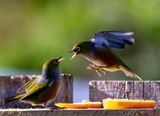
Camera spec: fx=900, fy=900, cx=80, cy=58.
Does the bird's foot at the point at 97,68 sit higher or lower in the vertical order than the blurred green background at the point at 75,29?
lower

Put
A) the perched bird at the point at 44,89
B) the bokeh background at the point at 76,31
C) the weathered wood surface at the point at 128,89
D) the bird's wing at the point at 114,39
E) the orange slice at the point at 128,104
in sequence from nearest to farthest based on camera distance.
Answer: the orange slice at the point at 128,104 < the perched bird at the point at 44,89 < the bird's wing at the point at 114,39 < the weathered wood surface at the point at 128,89 < the bokeh background at the point at 76,31

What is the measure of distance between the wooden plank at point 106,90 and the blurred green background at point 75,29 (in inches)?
201

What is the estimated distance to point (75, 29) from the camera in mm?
13102

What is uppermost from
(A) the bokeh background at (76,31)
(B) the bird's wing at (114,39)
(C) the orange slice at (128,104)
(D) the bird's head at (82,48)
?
(A) the bokeh background at (76,31)

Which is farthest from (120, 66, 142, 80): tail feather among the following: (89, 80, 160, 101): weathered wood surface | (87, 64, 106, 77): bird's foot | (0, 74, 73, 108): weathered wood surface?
(0, 74, 73, 108): weathered wood surface

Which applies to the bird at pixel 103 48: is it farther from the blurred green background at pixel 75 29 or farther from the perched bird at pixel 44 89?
the blurred green background at pixel 75 29

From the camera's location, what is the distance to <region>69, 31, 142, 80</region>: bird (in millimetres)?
6316

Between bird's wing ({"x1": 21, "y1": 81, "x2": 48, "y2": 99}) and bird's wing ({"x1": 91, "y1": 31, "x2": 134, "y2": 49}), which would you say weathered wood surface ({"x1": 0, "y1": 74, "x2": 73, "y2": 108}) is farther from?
bird's wing ({"x1": 21, "y1": 81, "x2": 48, "y2": 99})

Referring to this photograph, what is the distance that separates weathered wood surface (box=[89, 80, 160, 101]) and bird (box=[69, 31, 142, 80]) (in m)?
0.19

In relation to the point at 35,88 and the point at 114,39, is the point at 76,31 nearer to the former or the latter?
the point at 114,39

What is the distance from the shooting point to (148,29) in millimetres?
12875

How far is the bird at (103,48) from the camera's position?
6.32m

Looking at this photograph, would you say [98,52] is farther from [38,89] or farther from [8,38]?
[8,38]

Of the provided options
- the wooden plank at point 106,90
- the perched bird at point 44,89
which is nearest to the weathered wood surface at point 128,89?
the wooden plank at point 106,90
